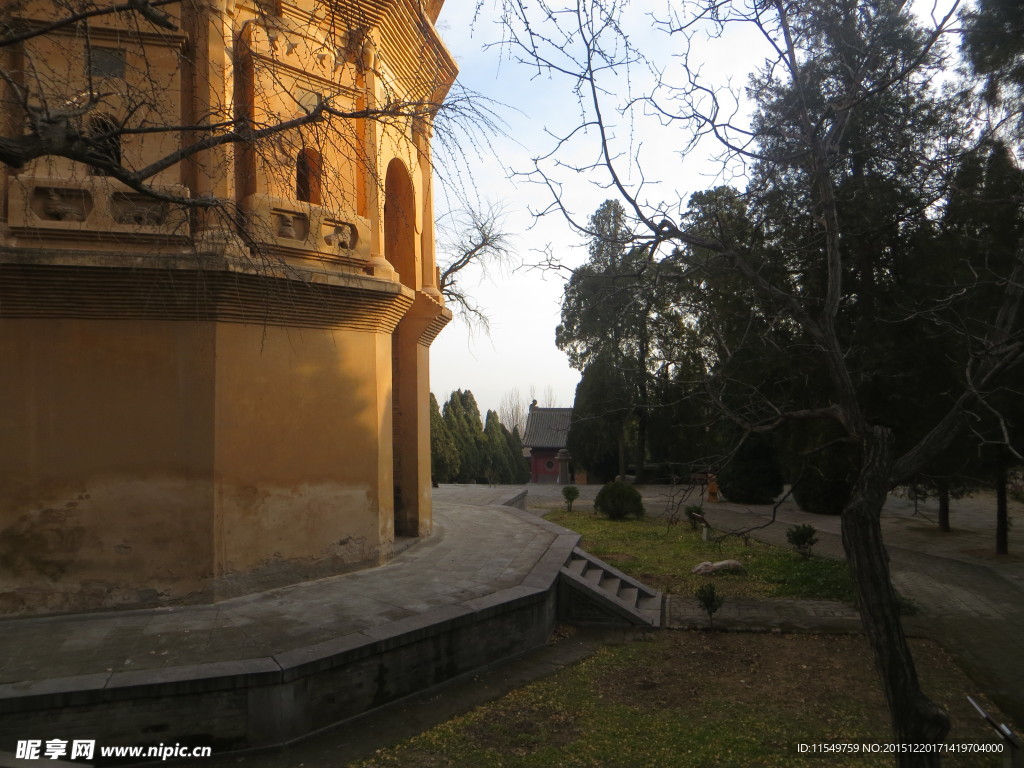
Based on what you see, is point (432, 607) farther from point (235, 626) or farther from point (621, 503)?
point (621, 503)

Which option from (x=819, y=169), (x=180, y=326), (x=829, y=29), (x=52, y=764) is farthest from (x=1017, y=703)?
(x=180, y=326)

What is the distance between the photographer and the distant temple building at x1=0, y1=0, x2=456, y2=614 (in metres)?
7.58

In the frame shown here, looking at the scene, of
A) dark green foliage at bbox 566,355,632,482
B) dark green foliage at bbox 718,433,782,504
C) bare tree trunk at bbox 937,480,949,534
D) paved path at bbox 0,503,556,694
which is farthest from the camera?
dark green foliage at bbox 566,355,632,482

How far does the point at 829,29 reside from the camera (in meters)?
6.14

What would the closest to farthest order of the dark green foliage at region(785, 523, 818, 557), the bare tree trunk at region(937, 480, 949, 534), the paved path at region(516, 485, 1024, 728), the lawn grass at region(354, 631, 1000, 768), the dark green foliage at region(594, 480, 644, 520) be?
the lawn grass at region(354, 631, 1000, 768) → the paved path at region(516, 485, 1024, 728) → the dark green foliage at region(785, 523, 818, 557) → the bare tree trunk at region(937, 480, 949, 534) → the dark green foliage at region(594, 480, 644, 520)

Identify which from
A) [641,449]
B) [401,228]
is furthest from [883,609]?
[641,449]

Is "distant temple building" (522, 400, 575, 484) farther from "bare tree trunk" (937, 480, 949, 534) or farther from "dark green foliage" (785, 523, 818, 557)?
"dark green foliage" (785, 523, 818, 557)

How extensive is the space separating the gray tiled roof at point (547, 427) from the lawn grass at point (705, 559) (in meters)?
28.6

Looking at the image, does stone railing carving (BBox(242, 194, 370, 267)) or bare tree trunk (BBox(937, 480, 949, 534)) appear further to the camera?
bare tree trunk (BBox(937, 480, 949, 534))

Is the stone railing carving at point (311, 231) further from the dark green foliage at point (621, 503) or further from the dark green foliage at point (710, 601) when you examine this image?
the dark green foliage at point (621, 503)

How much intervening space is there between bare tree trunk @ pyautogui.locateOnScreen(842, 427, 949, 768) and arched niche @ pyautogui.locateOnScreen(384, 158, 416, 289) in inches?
339

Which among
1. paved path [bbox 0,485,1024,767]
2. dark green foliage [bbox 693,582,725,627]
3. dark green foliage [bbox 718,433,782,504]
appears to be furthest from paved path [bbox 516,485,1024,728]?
dark green foliage [bbox 718,433,782,504]

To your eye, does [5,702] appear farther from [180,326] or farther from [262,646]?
[180,326]

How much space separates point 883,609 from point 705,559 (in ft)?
32.9
